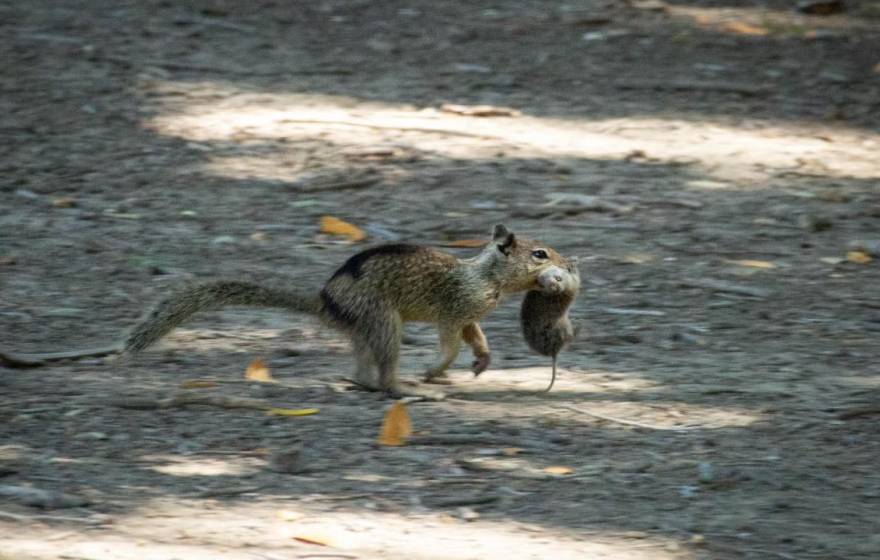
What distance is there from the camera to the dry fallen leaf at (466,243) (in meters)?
7.88

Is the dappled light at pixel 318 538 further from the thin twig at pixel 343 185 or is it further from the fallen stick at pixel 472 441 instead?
the thin twig at pixel 343 185

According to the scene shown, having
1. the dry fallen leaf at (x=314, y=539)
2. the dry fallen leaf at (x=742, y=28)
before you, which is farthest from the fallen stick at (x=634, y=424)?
the dry fallen leaf at (x=742, y=28)

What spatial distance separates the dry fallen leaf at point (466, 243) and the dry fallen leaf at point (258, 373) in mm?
2023

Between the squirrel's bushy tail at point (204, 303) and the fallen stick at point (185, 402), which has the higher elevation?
the squirrel's bushy tail at point (204, 303)

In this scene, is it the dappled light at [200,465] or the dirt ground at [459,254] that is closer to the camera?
the dirt ground at [459,254]

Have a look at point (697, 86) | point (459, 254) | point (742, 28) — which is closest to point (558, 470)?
point (459, 254)

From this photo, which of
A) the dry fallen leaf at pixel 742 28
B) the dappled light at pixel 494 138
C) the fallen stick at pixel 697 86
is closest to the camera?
the dappled light at pixel 494 138

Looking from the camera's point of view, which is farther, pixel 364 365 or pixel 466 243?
pixel 466 243

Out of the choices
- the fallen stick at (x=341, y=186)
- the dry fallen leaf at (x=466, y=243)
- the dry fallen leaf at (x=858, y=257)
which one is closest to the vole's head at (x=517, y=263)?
the dry fallen leaf at (x=466, y=243)

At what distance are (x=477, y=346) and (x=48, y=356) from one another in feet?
5.46

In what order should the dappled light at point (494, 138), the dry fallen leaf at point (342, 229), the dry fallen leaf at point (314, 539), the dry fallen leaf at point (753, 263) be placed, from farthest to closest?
the dappled light at point (494, 138) < the dry fallen leaf at point (342, 229) < the dry fallen leaf at point (753, 263) < the dry fallen leaf at point (314, 539)

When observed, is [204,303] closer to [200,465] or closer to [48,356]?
[48,356]

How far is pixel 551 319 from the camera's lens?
593 centimetres

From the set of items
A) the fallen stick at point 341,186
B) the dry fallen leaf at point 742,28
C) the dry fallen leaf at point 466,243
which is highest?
the dry fallen leaf at point 742,28
